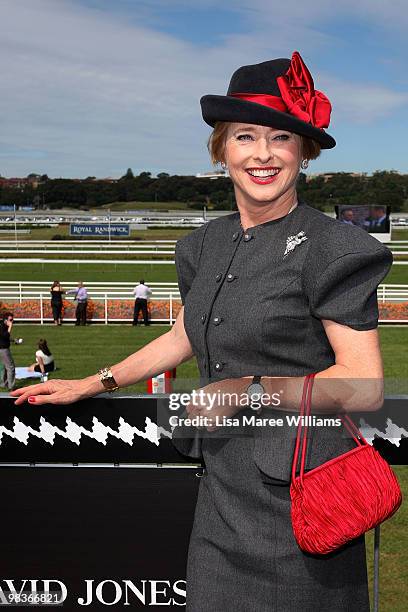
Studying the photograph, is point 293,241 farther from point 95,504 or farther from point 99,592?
point 99,592

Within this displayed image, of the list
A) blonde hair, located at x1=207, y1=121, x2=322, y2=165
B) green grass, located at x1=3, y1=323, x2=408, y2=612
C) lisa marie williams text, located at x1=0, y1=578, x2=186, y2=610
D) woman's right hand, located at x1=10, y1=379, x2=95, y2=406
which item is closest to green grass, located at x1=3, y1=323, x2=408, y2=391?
green grass, located at x1=3, y1=323, x2=408, y2=612

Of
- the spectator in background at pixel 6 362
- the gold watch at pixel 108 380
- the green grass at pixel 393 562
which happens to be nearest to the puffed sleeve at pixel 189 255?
the gold watch at pixel 108 380

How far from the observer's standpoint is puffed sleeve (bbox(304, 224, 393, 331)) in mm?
1625

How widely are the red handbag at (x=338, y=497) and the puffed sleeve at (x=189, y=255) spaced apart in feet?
1.95

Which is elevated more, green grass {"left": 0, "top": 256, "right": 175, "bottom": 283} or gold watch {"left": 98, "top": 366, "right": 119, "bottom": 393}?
gold watch {"left": 98, "top": 366, "right": 119, "bottom": 393}

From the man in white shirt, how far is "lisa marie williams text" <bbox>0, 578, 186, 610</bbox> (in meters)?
17.9

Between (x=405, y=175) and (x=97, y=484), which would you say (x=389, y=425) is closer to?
(x=97, y=484)

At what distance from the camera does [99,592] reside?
2514 millimetres

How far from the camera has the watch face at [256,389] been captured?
1735 millimetres

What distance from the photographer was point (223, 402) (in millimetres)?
1796

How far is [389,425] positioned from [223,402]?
0.63 metres

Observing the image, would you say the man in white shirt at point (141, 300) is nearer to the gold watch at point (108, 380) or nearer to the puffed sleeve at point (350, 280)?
the gold watch at point (108, 380)

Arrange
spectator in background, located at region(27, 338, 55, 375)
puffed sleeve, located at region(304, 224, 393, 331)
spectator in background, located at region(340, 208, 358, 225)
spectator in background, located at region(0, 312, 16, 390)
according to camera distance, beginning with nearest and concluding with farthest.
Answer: puffed sleeve, located at region(304, 224, 393, 331), spectator in background, located at region(0, 312, 16, 390), spectator in background, located at region(27, 338, 55, 375), spectator in background, located at region(340, 208, 358, 225)

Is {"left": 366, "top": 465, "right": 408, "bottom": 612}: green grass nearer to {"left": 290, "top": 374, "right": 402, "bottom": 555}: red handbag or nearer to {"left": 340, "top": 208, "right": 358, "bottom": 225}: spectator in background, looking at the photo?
{"left": 290, "top": 374, "right": 402, "bottom": 555}: red handbag
